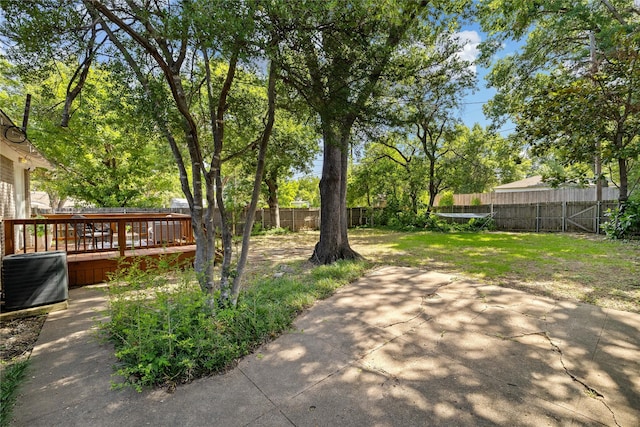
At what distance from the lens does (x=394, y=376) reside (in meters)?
2.13

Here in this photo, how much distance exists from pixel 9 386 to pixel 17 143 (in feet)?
12.7

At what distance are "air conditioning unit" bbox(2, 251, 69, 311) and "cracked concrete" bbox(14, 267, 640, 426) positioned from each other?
1.18ft

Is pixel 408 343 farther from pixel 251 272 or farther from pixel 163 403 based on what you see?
pixel 251 272

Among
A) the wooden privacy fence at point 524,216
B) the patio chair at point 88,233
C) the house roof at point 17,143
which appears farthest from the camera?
the wooden privacy fence at point 524,216

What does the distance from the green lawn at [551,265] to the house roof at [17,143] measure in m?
6.19

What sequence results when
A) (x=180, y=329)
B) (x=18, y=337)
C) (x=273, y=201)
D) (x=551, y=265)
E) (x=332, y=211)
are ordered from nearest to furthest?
1. (x=180, y=329)
2. (x=18, y=337)
3. (x=551, y=265)
4. (x=332, y=211)
5. (x=273, y=201)

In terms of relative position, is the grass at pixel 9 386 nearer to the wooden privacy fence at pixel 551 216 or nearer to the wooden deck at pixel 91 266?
the wooden deck at pixel 91 266

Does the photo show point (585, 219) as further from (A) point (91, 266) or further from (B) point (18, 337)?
(B) point (18, 337)

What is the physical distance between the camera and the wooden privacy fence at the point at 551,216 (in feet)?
35.6

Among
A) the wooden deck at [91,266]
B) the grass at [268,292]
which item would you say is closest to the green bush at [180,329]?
the grass at [268,292]

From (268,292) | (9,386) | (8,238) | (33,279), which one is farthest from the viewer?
(8,238)

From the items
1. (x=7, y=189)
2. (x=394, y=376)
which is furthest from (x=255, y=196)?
(x=7, y=189)

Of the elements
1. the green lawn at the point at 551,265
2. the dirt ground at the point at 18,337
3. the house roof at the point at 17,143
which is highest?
the house roof at the point at 17,143

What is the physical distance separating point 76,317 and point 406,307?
4.01 metres
